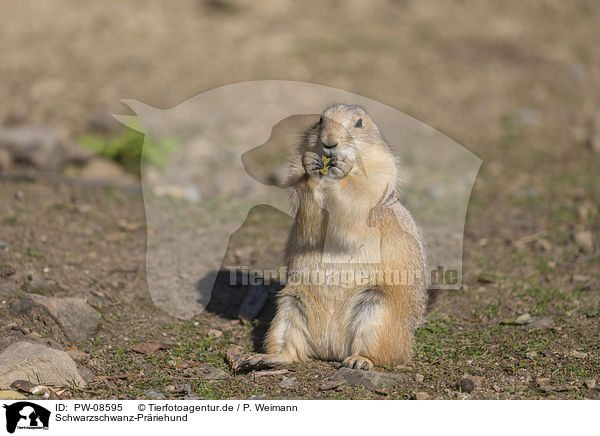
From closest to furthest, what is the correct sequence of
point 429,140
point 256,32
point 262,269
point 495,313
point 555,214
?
point 495,313 < point 262,269 < point 555,214 < point 429,140 < point 256,32

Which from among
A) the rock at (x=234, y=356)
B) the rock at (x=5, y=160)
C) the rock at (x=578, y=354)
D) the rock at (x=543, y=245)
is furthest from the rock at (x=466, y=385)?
the rock at (x=5, y=160)

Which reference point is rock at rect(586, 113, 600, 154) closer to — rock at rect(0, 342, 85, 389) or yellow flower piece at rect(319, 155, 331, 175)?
yellow flower piece at rect(319, 155, 331, 175)

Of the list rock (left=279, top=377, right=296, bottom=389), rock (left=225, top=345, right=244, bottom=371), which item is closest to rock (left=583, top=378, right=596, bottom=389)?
rock (left=279, top=377, right=296, bottom=389)

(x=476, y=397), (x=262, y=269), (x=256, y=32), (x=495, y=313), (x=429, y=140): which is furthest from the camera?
(x=256, y=32)

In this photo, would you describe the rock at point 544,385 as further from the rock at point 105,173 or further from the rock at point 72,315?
the rock at point 105,173

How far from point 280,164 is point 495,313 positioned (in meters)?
5.41

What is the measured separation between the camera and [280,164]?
11.5m

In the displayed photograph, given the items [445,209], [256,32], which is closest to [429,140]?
[445,209]

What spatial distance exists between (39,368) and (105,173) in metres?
5.86

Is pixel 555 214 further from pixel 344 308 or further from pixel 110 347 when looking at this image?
pixel 110 347

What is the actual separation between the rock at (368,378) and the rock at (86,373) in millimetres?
1940

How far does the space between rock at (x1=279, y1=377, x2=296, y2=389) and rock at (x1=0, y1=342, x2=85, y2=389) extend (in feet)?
5.14

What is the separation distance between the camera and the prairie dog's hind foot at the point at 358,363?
5.51 m
